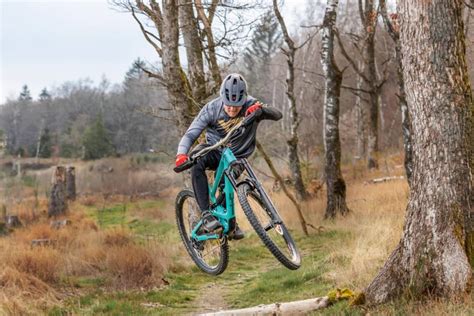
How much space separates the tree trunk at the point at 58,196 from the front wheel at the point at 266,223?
58.3ft

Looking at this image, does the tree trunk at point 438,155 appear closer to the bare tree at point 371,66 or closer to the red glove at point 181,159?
the red glove at point 181,159

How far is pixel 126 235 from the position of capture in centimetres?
1511

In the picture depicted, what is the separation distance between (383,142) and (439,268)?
30.7 metres

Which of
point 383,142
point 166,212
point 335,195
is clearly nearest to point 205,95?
point 335,195

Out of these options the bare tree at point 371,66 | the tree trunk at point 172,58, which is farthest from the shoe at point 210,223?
the bare tree at point 371,66

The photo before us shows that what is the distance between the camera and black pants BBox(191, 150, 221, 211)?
640 centimetres

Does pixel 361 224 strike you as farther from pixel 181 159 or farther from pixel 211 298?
pixel 181 159

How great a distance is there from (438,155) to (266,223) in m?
1.86

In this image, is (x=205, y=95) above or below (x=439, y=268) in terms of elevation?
above

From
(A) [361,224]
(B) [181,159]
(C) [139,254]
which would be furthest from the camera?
(A) [361,224]

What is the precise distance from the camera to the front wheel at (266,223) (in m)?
5.60

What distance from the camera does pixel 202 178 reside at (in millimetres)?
6480

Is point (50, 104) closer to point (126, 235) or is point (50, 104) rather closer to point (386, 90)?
point (386, 90)

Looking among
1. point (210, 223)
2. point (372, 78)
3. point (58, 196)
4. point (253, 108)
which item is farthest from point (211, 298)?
point (58, 196)
